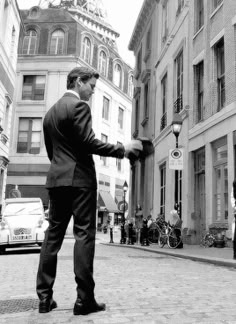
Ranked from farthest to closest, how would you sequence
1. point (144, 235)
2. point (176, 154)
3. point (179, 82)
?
point (179, 82) → point (144, 235) → point (176, 154)

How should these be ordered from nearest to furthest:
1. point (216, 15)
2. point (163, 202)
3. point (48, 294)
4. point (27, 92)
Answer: point (48, 294) → point (216, 15) → point (163, 202) → point (27, 92)

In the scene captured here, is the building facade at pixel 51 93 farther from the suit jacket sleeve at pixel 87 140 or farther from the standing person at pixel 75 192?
the suit jacket sleeve at pixel 87 140

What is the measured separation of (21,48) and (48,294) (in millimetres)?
42679

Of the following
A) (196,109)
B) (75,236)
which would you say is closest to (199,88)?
(196,109)

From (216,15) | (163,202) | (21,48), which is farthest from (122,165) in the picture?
(216,15)

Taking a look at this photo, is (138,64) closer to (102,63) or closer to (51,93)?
(51,93)

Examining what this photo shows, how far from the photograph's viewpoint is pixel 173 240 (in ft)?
43.4

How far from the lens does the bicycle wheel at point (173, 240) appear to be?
42.9 ft

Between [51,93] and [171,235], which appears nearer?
[171,235]

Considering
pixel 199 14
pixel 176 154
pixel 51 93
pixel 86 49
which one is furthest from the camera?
pixel 86 49

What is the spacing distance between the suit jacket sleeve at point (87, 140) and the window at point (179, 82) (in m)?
15.6

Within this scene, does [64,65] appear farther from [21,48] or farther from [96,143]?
[96,143]

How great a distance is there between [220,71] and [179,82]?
14.8ft

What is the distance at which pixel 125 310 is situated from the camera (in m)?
3.13
